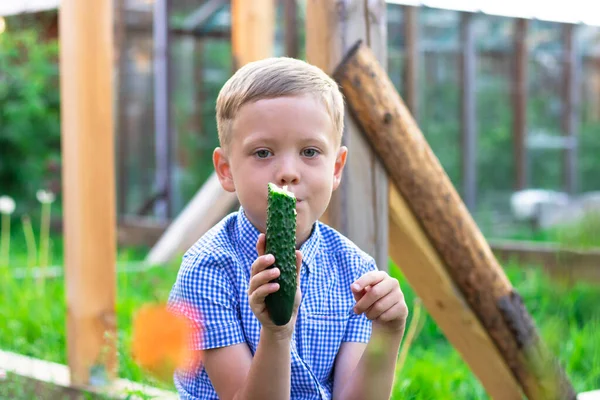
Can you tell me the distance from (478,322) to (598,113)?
8.44 m

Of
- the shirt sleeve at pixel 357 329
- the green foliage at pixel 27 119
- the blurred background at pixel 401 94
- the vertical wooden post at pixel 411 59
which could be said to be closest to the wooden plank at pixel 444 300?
the shirt sleeve at pixel 357 329

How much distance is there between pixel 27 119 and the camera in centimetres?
788

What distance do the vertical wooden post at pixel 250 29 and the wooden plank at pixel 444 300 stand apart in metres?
2.17

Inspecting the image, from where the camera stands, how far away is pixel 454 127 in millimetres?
8367

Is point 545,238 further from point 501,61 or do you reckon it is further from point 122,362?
point 122,362

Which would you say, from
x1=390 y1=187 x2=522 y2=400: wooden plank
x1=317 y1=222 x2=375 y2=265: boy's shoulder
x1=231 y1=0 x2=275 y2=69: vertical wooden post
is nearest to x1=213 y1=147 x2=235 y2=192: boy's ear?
x1=317 y1=222 x2=375 y2=265: boy's shoulder

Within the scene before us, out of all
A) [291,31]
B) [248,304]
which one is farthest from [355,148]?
[291,31]

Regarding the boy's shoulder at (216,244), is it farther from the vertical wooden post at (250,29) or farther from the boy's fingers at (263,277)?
the vertical wooden post at (250,29)

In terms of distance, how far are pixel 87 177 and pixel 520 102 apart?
22.4ft

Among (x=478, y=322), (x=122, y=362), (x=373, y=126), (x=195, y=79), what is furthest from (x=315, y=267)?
(x=195, y=79)

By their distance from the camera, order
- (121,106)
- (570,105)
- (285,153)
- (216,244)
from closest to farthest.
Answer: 1. (285,153)
2. (216,244)
3. (121,106)
4. (570,105)

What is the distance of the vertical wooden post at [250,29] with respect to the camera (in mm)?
4215

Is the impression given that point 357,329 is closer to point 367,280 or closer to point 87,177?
point 367,280

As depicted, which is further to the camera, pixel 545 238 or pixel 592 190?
pixel 592 190
